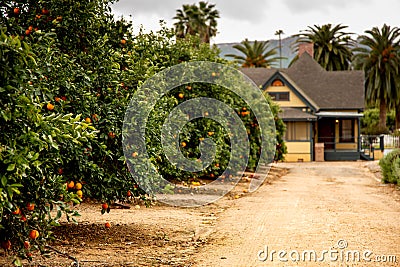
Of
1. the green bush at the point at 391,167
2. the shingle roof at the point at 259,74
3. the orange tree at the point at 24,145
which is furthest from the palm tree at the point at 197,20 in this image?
the orange tree at the point at 24,145

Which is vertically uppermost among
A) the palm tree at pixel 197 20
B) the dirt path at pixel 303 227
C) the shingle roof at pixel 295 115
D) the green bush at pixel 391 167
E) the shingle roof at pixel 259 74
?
the palm tree at pixel 197 20

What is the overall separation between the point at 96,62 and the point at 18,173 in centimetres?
360

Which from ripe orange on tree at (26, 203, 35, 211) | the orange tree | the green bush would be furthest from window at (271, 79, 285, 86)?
ripe orange on tree at (26, 203, 35, 211)

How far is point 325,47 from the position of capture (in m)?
57.7

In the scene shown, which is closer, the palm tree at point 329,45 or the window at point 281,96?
the window at point 281,96

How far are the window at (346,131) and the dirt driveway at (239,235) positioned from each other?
27.2 meters

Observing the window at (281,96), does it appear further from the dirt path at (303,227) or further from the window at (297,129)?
the dirt path at (303,227)

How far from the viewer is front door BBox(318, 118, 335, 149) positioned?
135 ft

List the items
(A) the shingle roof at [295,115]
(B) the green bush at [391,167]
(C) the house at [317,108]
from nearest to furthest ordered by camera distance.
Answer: (B) the green bush at [391,167] < (A) the shingle roof at [295,115] < (C) the house at [317,108]

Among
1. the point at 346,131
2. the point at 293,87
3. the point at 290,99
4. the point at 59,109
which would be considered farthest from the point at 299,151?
the point at 59,109

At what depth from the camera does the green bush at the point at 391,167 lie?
18.0 meters

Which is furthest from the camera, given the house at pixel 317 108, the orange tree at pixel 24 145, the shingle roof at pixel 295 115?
the house at pixel 317 108

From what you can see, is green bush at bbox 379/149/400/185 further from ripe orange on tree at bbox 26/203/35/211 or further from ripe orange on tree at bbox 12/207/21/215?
ripe orange on tree at bbox 12/207/21/215

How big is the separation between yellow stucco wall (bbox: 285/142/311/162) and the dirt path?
21.9 meters
